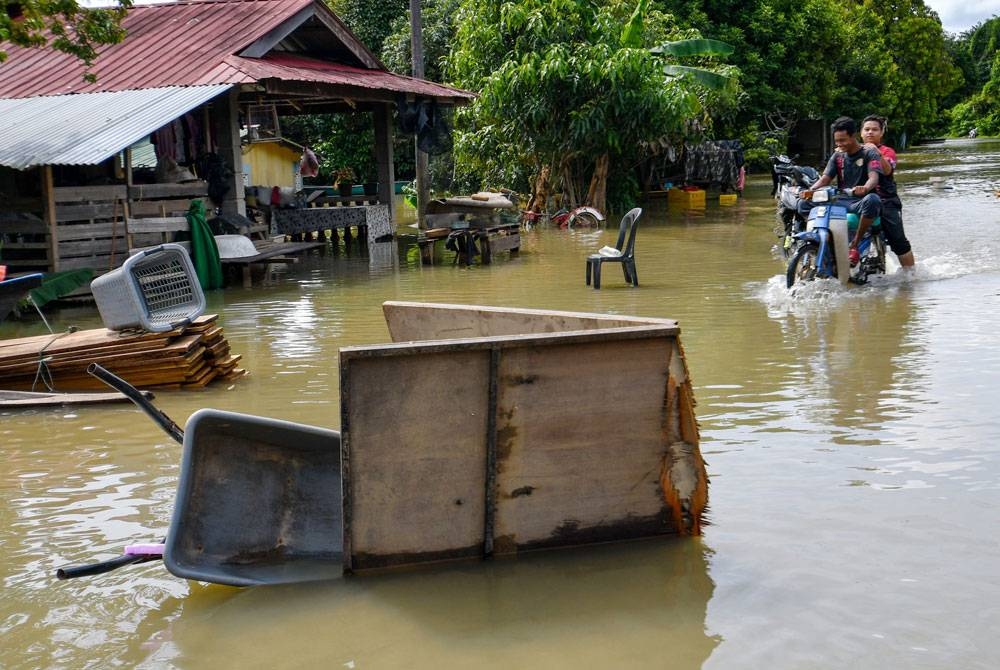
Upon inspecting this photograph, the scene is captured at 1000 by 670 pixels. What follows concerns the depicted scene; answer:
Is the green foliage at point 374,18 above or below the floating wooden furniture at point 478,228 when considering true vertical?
above

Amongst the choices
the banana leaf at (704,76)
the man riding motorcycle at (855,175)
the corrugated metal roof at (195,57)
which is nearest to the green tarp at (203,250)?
the corrugated metal roof at (195,57)

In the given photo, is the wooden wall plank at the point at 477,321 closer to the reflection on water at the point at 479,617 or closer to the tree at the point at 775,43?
the reflection on water at the point at 479,617

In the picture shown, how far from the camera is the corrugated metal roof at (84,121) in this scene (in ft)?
40.8

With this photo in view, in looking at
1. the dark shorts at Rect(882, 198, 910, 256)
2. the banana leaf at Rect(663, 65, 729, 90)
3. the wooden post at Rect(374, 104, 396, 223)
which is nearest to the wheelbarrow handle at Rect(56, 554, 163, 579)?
the dark shorts at Rect(882, 198, 910, 256)

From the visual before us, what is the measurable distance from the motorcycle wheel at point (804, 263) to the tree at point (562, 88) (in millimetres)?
10810

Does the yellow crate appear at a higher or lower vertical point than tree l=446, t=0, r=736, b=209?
lower

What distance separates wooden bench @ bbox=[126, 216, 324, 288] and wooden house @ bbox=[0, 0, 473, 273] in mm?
180

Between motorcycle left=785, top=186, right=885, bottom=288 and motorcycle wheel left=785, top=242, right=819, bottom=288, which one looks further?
motorcycle wheel left=785, top=242, right=819, bottom=288

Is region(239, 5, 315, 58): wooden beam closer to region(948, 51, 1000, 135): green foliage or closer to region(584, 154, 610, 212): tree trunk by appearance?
region(584, 154, 610, 212): tree trunk

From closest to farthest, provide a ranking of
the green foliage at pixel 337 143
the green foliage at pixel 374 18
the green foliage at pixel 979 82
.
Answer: the green foliage at pixel 337 143
the green foliage at pixel 374 18
the green foliage at pixel 979 82

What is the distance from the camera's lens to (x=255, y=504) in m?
4.69

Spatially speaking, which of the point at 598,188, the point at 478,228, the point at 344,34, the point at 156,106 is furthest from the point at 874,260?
the point at 598,188

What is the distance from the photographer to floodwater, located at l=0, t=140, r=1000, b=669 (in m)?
3.94

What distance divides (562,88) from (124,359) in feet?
52.8
